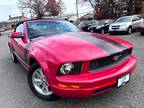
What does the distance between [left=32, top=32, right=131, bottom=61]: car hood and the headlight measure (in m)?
0.08

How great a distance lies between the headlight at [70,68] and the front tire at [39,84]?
0.54 metres

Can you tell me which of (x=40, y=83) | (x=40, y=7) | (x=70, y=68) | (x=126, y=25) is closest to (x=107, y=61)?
(x=70, y=68)

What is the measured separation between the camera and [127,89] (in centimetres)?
354

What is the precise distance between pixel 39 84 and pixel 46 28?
1.49 meters

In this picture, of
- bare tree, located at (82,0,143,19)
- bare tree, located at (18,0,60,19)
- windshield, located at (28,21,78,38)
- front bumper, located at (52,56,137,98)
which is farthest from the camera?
bare tree, located at (18,0,60,19)

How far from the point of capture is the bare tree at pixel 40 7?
55438 millimetres

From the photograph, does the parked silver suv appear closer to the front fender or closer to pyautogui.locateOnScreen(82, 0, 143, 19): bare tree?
the front fender

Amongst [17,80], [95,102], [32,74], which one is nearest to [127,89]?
[95,102]

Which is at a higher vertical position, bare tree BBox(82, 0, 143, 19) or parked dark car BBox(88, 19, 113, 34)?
bare tree BBox(82, 0, 143, 19)

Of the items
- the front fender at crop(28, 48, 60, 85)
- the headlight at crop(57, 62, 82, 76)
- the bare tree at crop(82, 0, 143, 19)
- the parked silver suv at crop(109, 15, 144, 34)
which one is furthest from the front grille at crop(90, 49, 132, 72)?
the bare tree at crop(82, 0, 143, 19)

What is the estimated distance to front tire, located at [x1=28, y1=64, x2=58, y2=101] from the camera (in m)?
3.12

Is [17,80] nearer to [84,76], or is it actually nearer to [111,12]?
[84,76]

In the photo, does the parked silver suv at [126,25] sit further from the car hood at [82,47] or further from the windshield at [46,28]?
the car hood at [82,47]

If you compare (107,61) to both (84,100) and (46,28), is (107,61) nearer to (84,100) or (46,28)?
(84,100)
